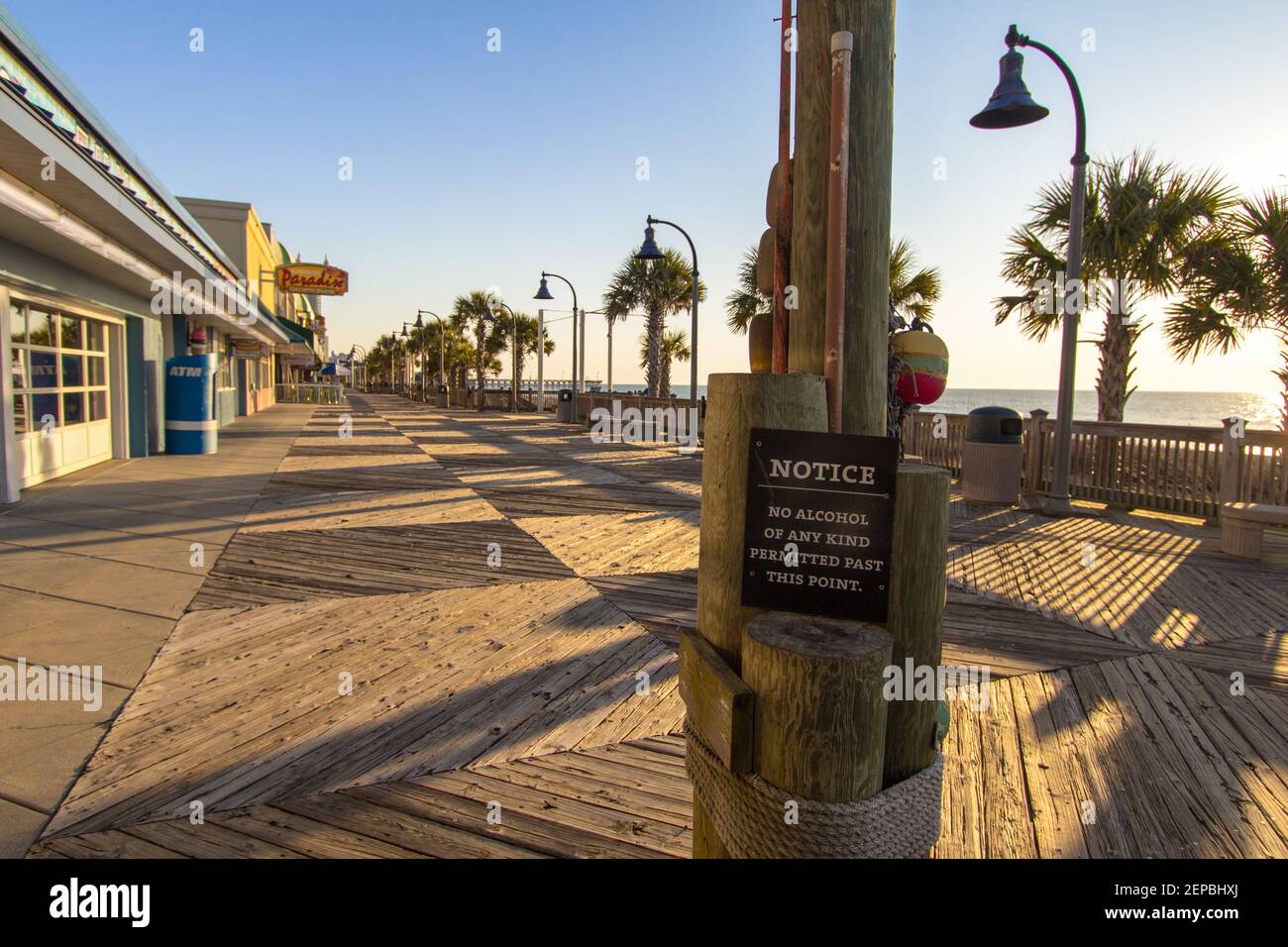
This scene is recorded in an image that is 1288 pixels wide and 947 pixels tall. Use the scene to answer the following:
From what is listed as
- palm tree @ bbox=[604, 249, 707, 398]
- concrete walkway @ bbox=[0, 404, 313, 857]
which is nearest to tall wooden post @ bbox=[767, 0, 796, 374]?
concrete walkway @ bbox=[0, 404, 313, 857]

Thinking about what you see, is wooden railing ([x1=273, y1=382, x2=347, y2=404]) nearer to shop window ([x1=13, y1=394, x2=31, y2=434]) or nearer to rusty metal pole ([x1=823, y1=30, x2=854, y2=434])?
shop window ([x1=13, y1=394, x2=31, y2=434])

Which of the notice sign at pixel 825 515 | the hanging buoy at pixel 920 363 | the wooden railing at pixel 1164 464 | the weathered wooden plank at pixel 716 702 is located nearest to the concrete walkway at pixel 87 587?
the weathered wooden plank at pixel 716 702

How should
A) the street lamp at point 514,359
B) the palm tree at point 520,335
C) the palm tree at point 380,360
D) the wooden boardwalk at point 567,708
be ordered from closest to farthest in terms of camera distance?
the wooden boardwalk at point 567,708 → the street lamp at point 514,359 → the palm tree at point 520,335 → the palm tree at point 380,360

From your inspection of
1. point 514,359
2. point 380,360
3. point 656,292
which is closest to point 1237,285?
point 656,292

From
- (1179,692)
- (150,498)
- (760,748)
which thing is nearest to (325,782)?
(760,748)

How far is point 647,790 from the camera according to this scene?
2.84 metres

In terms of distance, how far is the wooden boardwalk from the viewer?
257cm

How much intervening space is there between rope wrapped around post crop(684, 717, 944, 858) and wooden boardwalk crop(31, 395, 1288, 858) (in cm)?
73

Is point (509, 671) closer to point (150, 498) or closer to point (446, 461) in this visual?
point (150, 498)

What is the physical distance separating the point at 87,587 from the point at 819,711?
5.78m

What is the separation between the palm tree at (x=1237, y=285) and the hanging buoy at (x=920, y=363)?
453 inches

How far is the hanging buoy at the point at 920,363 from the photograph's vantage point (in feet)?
8.60

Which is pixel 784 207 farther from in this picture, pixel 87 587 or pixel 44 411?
pixel 44 411

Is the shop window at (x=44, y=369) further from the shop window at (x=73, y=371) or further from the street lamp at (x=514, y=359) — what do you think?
the street lamp at (x=514, y=359)
